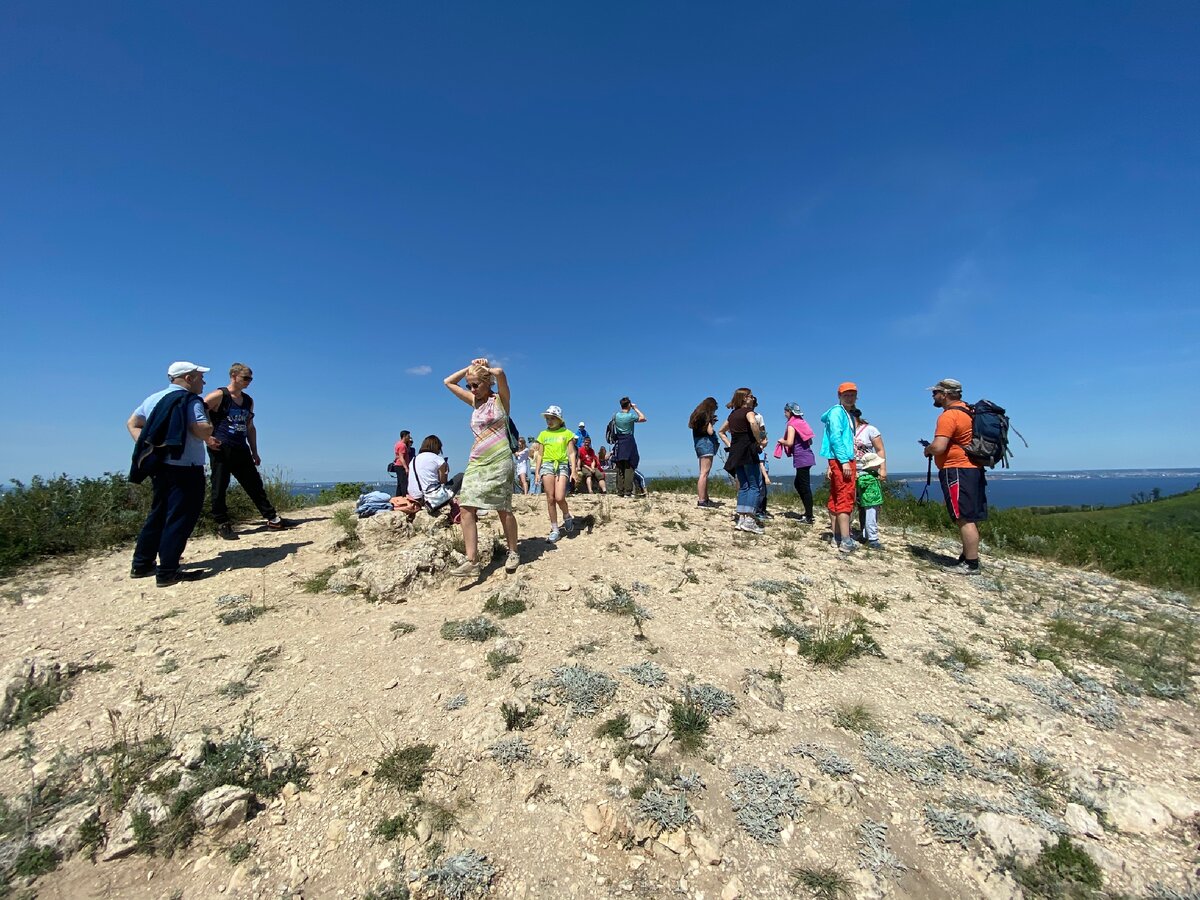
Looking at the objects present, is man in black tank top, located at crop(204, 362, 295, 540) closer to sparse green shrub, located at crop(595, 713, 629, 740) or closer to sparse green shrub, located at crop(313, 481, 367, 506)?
sparse green shrub, located at crop(313, 481, 367, 506)

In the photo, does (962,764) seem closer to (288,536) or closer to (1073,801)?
(1073,801)

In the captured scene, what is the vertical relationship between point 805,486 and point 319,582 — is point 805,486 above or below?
above

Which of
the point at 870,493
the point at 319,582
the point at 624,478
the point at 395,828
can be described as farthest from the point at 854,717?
the point at 624,478

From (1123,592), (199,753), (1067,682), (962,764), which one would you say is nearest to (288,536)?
(199,753)

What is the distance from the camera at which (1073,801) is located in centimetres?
307

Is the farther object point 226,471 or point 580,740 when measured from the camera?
point 226,471

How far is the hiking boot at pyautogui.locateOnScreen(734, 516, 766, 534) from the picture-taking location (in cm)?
873

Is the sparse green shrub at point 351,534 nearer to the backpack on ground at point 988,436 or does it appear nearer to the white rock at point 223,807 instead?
the white rock at point 223,807

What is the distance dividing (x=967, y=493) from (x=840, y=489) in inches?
67.6

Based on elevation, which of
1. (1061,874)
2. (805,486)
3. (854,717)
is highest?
(805,486)

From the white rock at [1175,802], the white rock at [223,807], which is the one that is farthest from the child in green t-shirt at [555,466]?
the white rock at [1175,802]

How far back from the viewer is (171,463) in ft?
18.6

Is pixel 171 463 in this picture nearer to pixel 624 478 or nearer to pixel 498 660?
pixel 498 660

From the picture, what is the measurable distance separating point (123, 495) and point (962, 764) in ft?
39.5
